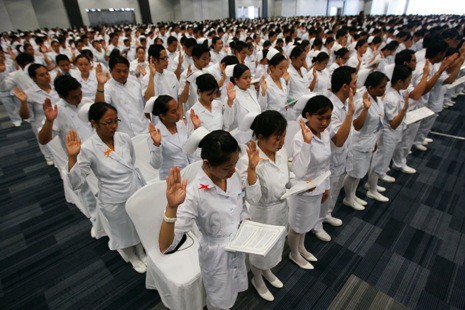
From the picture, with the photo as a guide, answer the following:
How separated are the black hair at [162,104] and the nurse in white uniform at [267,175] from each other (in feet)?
2.65

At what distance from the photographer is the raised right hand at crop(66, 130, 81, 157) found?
1.73m

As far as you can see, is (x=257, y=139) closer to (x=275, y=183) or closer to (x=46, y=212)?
(x=275, y=183)

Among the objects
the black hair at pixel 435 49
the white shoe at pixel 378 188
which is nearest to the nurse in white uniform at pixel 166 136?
the white shoe at pixel 378 188

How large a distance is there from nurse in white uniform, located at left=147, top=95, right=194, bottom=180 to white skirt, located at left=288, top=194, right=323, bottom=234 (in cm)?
108

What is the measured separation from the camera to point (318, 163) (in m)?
2.03

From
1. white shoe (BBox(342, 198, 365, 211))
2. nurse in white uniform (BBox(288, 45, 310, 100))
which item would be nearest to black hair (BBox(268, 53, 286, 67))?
nurse in white uniform (BBox(288, 45, 310, 100))

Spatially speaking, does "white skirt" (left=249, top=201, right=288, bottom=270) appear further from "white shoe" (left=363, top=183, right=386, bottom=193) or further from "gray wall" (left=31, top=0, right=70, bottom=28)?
"gray wall" (left=31, top=0, right=70, bottom=28)

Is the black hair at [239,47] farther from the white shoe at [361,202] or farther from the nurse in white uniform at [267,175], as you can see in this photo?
the nurse in white uniform at [267,175]

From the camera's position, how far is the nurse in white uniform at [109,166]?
6.00 ft

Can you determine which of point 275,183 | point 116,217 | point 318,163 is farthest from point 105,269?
point 318,163

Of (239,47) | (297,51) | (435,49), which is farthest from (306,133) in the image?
(239,47)

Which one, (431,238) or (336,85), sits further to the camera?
(431,238)

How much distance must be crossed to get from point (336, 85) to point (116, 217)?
7.48 ft

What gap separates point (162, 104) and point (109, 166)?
0.67 m
